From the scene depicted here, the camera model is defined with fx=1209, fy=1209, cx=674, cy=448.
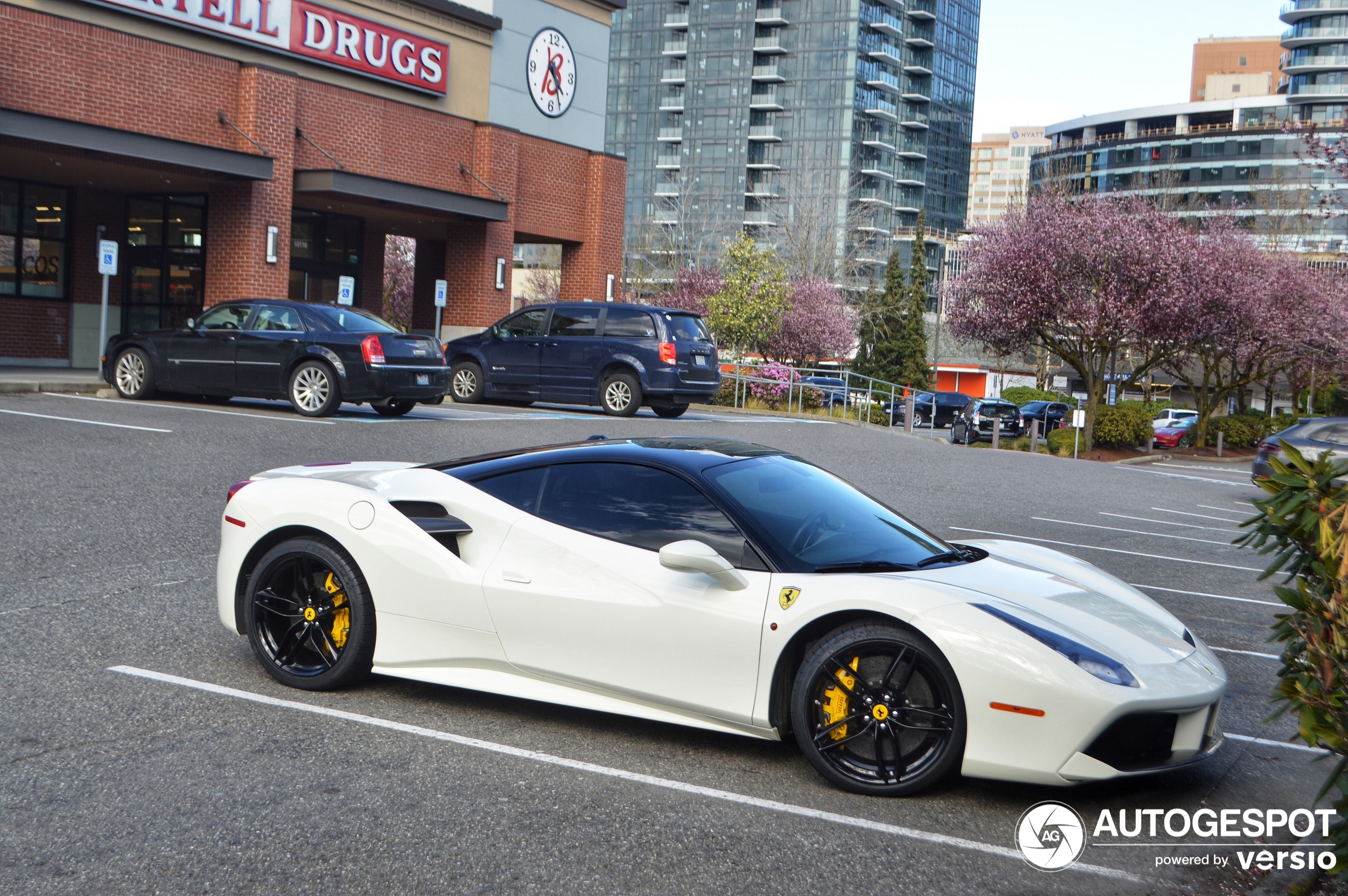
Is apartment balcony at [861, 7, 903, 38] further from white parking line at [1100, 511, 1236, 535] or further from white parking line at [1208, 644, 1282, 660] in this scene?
white parking line at [1208, 644, 1282, 660]

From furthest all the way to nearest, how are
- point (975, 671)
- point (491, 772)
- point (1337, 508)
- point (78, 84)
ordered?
point (78, 84)
point (491, 772)
point (975, 671)
point (1337, 508)

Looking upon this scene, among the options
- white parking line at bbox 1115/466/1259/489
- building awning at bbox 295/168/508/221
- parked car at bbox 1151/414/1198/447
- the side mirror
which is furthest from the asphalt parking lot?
parked car at bbox 1151/414/1198/447

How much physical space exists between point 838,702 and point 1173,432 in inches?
1775

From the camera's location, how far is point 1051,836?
3.93 meters

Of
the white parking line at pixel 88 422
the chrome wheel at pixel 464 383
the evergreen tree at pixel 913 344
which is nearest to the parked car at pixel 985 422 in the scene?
the chrome wheel at pixel 464 383

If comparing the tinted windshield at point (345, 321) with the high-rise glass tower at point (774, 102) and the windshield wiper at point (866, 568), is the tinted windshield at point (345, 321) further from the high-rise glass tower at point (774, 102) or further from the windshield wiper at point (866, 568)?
the high-rise glass tower at point (774, 102)

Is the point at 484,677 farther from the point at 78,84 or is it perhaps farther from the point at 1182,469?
the point at 1182,469

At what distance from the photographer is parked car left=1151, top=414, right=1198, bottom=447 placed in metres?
41.0

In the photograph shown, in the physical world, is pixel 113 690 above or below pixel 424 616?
below

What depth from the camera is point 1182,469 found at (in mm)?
27359

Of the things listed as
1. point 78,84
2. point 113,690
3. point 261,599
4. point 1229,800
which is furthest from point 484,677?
point 78,84

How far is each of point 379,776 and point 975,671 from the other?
2066mm

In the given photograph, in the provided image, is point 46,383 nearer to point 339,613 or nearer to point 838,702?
point 339,613

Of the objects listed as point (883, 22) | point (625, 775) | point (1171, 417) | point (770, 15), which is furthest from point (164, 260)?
point (883, 22)
